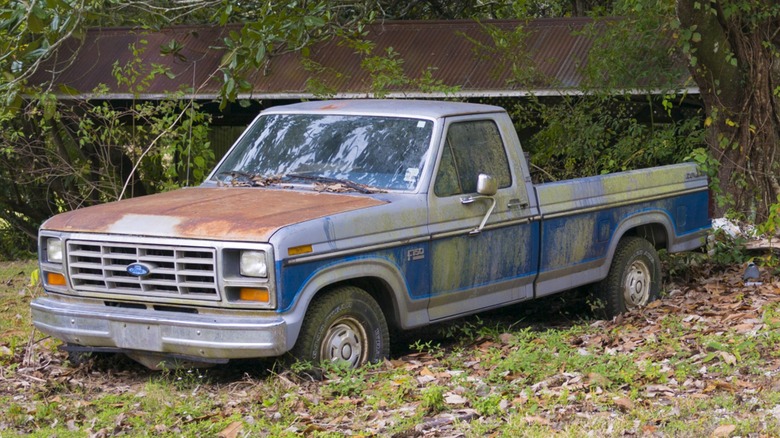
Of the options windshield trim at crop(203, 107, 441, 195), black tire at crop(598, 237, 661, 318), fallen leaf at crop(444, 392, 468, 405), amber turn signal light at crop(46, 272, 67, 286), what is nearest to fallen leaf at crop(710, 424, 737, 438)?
fallen leaf at crop(444, 392, 468, 405)

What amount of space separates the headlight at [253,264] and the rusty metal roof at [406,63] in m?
5.82

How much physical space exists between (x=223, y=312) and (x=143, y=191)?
9.94 metres

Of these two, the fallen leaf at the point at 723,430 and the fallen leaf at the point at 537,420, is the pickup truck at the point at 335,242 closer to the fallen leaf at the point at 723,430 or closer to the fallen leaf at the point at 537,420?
the fallen leaf at the point at 537,420

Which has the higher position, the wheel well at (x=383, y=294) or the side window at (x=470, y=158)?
the side window at (x=470, y=158)

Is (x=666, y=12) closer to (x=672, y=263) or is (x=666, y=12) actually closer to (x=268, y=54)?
(x=672, y=263)

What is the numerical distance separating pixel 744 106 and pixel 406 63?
388 centimetres

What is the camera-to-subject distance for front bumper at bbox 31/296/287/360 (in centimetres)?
598

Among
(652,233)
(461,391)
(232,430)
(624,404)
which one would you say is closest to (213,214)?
(232,430)

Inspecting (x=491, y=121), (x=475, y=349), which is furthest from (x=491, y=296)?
(x=491, y=121)

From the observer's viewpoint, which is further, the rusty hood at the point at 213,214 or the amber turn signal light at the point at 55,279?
the amber turn signal light at the point at 55,279

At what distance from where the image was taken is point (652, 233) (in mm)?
9203

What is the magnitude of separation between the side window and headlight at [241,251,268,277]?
5.15ft

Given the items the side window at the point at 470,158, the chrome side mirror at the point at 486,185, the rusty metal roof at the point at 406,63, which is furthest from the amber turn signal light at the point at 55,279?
the rusty metal roof at the point at 406,63

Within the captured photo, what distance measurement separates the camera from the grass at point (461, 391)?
540 centimetres
